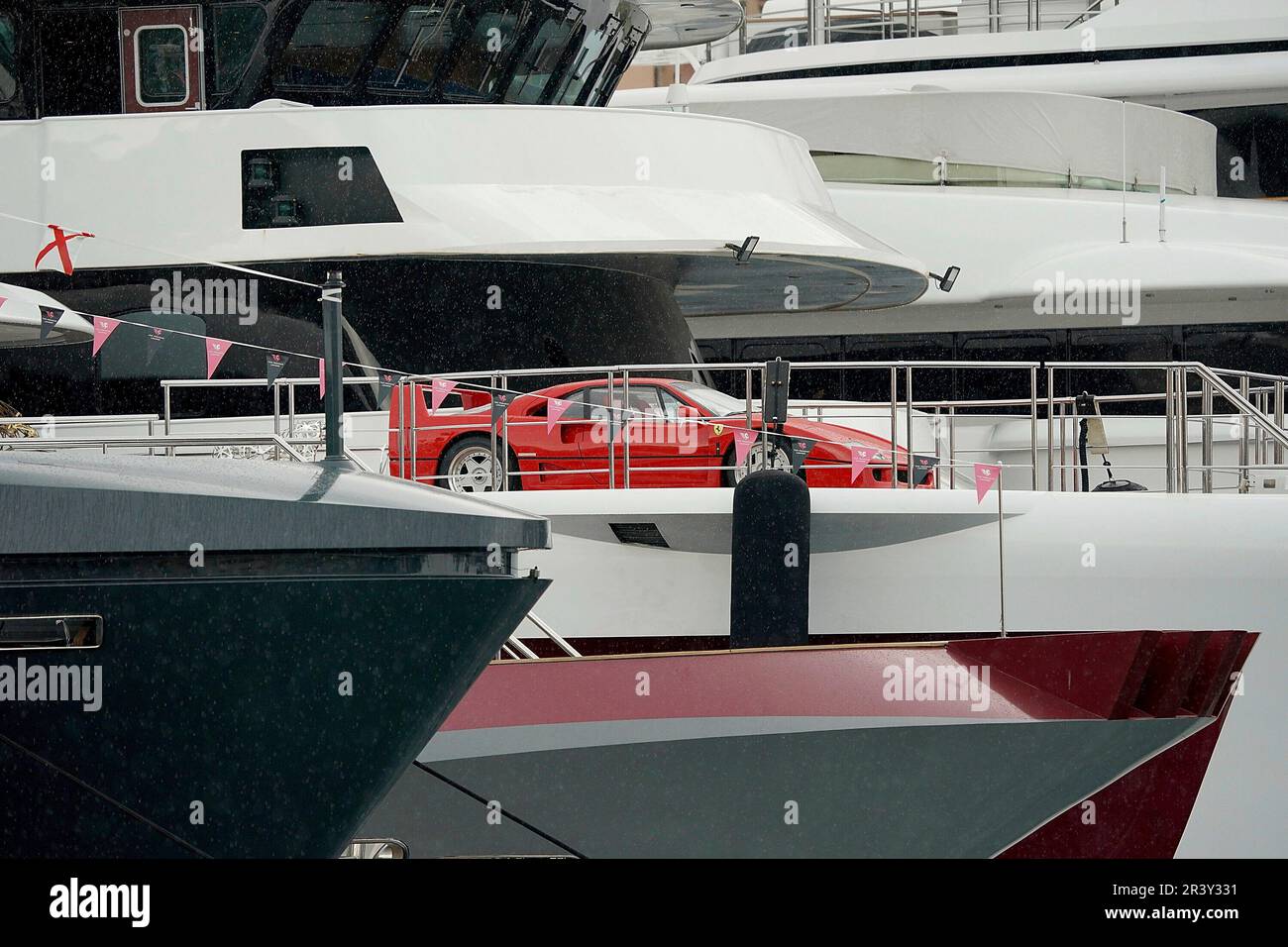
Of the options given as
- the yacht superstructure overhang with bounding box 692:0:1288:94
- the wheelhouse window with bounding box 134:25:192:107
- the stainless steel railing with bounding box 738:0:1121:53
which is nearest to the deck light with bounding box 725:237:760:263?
the wheelhouse window with bounding box 134:25:192:107

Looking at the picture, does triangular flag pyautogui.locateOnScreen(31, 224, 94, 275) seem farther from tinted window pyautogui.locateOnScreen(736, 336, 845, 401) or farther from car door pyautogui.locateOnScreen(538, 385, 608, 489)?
tinted window pyautogui.locateOnScreen(736, 336, 845, 401)

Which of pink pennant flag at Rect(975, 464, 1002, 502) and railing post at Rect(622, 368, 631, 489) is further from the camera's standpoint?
railing post at Rect(622, 368, 631, 489)

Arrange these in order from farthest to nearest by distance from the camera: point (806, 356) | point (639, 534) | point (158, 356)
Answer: point (806, 356), point (158, 356), point (639, 534)

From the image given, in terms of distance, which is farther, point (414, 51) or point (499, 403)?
point (414, 51)

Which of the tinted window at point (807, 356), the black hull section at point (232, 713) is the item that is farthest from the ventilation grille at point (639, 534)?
the tinted window at point (807, 356)

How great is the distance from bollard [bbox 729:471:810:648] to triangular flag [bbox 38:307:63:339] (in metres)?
3.41

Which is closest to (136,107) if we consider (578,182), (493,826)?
(578,182)

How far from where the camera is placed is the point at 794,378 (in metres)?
16.2

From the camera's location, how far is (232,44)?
11031 mm

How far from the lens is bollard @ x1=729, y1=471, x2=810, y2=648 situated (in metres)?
7.72

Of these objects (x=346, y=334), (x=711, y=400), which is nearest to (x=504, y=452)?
(x=711, y=400)

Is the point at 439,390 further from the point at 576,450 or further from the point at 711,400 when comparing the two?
the point at 711,400

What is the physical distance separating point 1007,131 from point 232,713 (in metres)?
13.3

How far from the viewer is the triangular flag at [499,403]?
8438 millimetres
